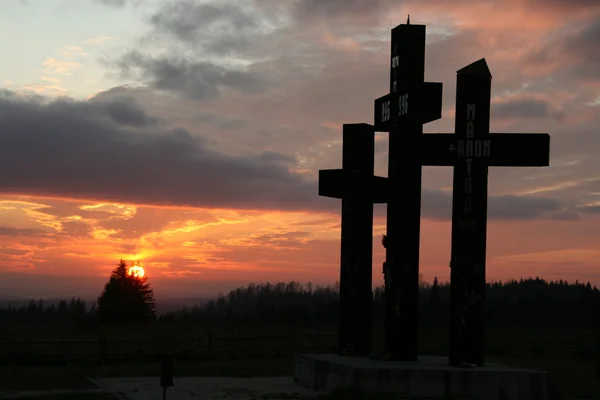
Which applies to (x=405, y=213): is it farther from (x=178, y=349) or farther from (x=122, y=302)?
(x=122, y=302)

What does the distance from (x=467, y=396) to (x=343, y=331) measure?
5.12m

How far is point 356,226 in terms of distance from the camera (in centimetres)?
2527

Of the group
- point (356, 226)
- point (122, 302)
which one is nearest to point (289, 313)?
point (122, 302)

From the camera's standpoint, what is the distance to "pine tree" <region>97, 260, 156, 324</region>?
2603 inches

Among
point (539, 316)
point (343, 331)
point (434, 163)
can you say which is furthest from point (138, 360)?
point (539, 316)

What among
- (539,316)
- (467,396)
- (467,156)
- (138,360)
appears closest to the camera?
(467,396)

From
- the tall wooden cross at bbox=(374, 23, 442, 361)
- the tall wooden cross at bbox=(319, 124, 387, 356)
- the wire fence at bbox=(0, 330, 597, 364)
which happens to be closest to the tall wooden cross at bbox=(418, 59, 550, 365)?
the tall wooden cross at bbox=(374, 23, 442, 361)

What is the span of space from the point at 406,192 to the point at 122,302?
47.2 m

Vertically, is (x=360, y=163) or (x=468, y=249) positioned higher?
(x=360, y=163)

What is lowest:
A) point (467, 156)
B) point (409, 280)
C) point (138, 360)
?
point (138, 360)

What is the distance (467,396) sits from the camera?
20.8 m

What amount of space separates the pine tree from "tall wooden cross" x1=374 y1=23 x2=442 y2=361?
4540 cm

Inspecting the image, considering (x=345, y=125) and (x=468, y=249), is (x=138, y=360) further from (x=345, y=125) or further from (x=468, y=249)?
(x=468, y=249)

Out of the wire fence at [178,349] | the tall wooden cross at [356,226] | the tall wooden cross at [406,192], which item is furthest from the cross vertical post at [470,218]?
the wire fence at [178,349]
